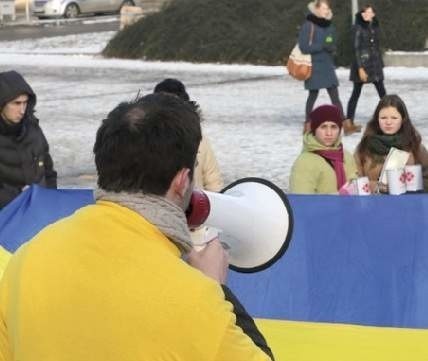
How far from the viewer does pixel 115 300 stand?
1.87 m

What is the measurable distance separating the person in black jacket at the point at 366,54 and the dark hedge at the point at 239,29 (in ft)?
17.4

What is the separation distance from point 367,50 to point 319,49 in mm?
735

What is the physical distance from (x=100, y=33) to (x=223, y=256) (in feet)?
79.2

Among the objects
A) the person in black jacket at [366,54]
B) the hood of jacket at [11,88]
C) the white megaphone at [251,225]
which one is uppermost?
the white megaphone at [251,225]

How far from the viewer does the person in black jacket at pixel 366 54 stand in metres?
12.0

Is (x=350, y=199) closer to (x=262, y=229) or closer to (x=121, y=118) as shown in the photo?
(x=262, y=229)

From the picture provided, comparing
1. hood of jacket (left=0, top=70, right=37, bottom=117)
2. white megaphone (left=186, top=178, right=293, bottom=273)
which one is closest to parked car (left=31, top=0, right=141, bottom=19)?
hood of jacket (left=0, top=70, right=37, bottom=117)

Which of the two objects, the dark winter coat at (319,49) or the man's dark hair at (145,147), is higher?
the man's dark hair at (145,147)

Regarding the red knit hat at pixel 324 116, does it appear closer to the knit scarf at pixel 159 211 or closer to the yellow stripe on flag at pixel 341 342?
the yellow stripe on flag at pixel 341 342

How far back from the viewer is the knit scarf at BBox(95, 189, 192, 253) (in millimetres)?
1930

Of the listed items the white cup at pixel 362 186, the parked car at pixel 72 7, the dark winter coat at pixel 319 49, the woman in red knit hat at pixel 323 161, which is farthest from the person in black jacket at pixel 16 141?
the parked car at pixel 72 7

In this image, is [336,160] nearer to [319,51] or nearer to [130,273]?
[130,273]

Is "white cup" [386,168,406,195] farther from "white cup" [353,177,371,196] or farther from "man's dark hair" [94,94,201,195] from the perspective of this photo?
"man's dark hair" [94,94,201,195]

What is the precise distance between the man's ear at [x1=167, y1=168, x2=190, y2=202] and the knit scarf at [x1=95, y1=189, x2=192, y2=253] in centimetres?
1
